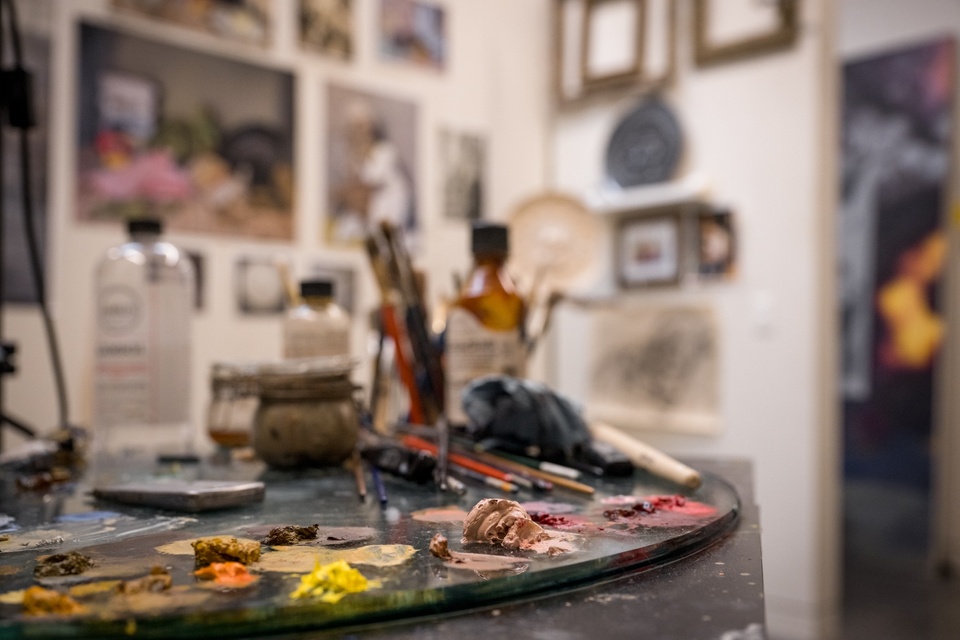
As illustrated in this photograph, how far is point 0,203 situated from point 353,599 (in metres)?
1.50

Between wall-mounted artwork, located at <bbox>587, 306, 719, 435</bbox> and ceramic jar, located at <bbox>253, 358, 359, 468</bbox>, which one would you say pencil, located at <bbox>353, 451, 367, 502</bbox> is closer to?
ceramic jar, located at <bbox>253, 358, 359, 468</bbox>

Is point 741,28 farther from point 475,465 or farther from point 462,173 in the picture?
point 475,465

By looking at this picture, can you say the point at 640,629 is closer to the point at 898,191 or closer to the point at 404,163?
the point at 404,163

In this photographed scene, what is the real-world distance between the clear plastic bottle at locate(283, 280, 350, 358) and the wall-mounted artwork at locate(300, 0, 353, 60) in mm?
1352

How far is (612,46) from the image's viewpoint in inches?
104

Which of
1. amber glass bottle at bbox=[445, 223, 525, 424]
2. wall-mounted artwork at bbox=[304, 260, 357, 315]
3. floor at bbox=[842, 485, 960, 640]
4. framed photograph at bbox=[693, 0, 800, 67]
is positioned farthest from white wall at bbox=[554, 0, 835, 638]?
amber glass bottle at bbox=[445, 223, 525, 424]

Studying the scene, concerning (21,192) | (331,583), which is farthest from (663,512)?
(21,192)

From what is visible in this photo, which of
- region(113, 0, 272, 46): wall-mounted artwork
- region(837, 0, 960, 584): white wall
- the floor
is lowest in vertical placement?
the floor

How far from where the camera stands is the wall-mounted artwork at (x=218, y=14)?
1.84 meters

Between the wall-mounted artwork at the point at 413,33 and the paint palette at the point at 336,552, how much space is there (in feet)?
6.35

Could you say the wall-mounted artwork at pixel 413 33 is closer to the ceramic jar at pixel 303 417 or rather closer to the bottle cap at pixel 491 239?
the bottle cap at pixel 491 239

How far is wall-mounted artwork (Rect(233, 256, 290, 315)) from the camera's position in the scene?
199cm

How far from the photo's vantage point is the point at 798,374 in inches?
87.2

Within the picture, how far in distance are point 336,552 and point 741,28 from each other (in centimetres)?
233
